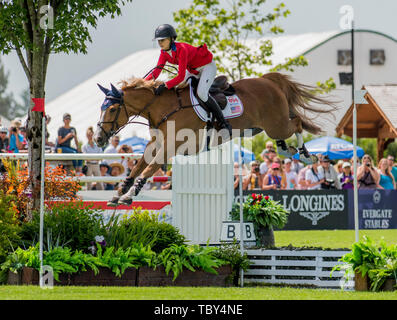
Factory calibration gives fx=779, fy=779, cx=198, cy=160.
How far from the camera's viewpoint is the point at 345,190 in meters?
15.6

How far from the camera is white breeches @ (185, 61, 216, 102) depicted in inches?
357

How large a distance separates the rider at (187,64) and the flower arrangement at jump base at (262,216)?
1.06 metres

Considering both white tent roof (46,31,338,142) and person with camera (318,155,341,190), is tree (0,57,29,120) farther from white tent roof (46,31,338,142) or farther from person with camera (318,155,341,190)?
Result: person with camera (318,155,341,190)

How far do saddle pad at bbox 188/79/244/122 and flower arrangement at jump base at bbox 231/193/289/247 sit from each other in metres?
1.08

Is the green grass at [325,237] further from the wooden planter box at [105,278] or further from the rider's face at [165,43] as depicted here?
the rider's face at [165,43]

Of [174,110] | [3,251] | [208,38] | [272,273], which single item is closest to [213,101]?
[174,110]

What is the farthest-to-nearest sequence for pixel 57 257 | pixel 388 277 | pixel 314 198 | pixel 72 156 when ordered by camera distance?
pixel 314 198, pixel 72 156, pixel 57 257, pixel 388 277

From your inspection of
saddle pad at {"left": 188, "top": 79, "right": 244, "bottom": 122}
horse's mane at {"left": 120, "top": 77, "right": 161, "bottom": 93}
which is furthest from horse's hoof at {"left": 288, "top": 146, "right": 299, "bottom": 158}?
horse's mane at {"left": 120, "top": 77, "right": 161, "bottom": 93}

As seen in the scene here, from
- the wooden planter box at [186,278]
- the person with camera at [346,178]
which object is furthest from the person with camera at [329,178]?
the wooden planter box at [186,278]

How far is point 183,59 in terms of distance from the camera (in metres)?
8.59

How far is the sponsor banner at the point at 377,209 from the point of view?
1589 centimetres

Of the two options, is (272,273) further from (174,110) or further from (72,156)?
(72,156)

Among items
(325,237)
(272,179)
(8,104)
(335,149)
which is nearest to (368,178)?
(272,179)
